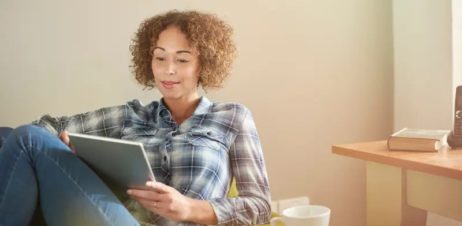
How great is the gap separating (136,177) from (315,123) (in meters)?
1.07

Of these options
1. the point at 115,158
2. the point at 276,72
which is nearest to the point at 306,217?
the point at 115,158

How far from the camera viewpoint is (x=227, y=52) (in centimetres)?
135

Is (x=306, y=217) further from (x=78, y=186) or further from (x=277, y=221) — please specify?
(x=78, y=186)

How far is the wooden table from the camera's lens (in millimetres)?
982

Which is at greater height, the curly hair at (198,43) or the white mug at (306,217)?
the curly hair at (198,43)

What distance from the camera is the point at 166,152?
1.19 m

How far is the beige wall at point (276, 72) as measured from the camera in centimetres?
138

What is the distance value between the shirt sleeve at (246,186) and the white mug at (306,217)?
0.16 m

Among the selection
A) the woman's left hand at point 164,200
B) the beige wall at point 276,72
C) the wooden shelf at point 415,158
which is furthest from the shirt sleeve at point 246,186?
the beige wall at point 276,72

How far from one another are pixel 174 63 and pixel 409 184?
0.65 meters

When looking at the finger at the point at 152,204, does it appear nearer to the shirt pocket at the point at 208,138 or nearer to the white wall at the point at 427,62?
the shirt pocket at the point at 208,138

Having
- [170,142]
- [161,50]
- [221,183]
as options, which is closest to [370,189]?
[221,183]

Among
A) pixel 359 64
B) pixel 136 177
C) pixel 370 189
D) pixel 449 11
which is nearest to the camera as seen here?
pixel 136 177

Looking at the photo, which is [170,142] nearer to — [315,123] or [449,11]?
[315,123]
